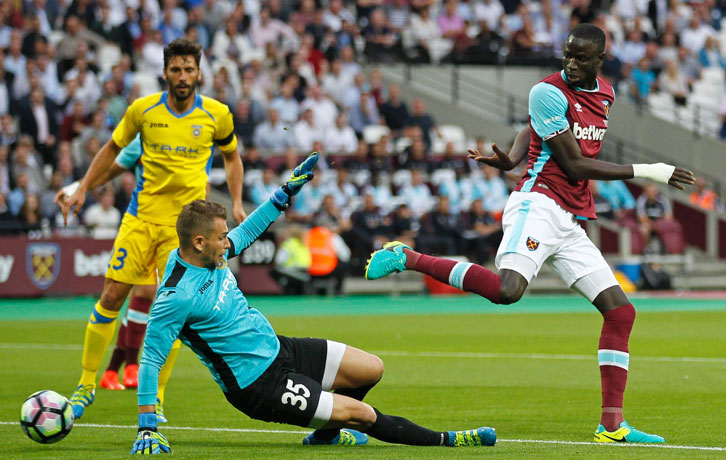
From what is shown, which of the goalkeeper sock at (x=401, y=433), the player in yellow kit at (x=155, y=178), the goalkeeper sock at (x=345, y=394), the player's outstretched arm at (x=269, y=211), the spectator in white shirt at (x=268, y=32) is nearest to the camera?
the goalkeeper sock at (x=401, y=433)

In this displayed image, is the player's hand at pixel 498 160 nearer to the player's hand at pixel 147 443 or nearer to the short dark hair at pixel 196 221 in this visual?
the short dark hair at pixel 196 221

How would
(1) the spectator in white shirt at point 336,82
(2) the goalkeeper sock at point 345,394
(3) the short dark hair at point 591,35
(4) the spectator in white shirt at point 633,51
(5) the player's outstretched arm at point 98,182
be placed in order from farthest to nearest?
(4) the spectator in white shirt at point 633,51 < (1) the spectator in white shirt at point 336,82 < (5) the player's outstretched arm at point 98,182 < (3) the short dark hair at point 591,35 < (2) the goalkeeper sock at point 345,394

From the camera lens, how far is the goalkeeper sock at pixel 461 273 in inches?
305

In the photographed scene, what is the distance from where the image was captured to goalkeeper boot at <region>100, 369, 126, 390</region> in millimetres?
10922

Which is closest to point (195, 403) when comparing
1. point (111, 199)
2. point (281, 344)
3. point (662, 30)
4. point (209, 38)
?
point (281, 344)

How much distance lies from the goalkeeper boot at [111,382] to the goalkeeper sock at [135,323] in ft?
0.60

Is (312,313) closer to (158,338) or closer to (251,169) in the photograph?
(251,169)

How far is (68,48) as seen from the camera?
25828 millimetres

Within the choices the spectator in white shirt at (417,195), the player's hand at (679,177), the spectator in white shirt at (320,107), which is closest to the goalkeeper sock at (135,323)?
the player's hand at (679,177)

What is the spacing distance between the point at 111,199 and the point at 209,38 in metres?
5.90

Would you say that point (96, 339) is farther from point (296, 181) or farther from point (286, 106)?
point (286, 106)

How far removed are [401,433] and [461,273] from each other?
1339mm

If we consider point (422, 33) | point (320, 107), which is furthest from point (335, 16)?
point (320, 107)

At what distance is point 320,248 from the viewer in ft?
79.8
